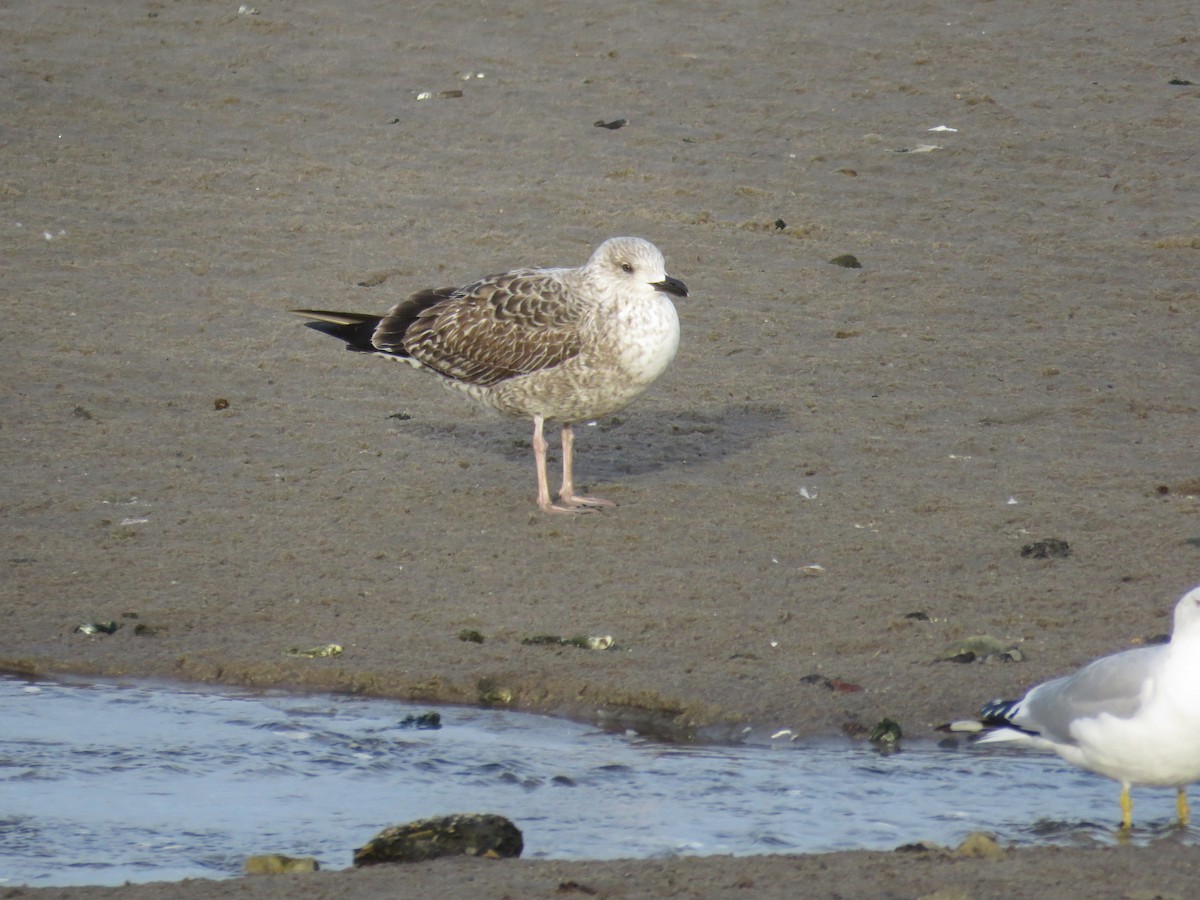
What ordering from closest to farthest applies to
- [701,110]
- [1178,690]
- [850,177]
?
[1178,690] → [850,177] → [701,110]

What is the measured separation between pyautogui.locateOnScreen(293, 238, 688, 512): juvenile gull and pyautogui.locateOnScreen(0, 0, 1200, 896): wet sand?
463 millimetres

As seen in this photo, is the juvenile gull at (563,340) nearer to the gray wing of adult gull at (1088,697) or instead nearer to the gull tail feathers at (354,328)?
the gull tail feathers at (354,328)

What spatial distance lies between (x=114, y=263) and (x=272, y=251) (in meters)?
1.03

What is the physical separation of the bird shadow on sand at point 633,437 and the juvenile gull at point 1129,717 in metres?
3.72

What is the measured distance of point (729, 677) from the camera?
6.90 metres

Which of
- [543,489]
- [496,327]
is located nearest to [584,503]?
[543,489]

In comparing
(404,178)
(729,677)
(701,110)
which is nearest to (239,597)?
(729,677)

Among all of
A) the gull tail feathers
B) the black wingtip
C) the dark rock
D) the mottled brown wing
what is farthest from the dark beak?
the dark rock

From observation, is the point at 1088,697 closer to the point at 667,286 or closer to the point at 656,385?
the point at 667,286

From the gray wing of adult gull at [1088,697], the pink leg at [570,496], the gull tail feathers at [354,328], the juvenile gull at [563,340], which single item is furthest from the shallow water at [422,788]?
the gull tail feathers at [354,328]

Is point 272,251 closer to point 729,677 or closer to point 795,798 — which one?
point 729,677

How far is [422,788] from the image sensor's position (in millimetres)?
6074

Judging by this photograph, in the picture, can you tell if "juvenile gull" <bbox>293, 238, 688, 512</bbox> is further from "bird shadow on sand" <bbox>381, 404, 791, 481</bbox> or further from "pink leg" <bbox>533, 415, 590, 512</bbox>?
"bird shadow on sand" <bbox>381, 404, 791, 481</bbox>

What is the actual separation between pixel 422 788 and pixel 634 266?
11.4 feet
